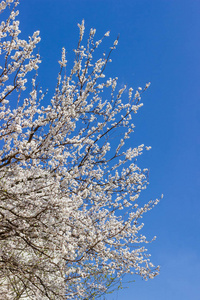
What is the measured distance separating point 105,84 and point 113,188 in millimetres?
2334

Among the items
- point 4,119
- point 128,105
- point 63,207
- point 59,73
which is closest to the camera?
point 63,207

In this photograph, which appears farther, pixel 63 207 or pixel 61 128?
pixel 61 128

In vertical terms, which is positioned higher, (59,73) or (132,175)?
(59,73)

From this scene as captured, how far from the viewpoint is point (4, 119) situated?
5.08m

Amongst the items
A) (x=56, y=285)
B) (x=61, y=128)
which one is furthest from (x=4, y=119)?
(x=56, y=285)

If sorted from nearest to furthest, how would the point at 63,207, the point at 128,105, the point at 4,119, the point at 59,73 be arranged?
the point at 63,207
the point at 4,119
the point at 59,73
the point at 128,105

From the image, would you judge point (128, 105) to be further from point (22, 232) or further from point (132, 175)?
point (22, 232)

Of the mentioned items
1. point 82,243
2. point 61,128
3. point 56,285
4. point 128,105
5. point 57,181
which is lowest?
point 56,285

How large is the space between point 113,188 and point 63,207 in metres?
2.14

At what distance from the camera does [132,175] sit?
688 cm

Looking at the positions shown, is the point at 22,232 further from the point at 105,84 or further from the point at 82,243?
the point at 105,84

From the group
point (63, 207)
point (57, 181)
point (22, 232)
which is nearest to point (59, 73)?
point (57, 181)

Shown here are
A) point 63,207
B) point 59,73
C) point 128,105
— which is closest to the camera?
point 63,207

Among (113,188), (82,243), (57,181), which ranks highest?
(113,188)
